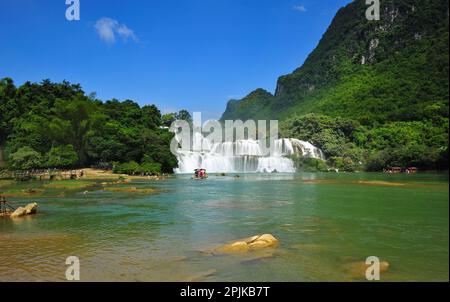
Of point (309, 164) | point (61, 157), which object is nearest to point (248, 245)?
point (61, 157)

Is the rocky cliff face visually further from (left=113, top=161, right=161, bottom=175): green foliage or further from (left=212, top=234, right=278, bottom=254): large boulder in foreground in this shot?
(left=212, top=234, right=278, bottom=254): large boulder in foreground

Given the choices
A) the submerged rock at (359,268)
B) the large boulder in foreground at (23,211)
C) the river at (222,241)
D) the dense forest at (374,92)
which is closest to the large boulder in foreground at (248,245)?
the river at (222,241)

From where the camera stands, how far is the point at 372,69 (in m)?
111

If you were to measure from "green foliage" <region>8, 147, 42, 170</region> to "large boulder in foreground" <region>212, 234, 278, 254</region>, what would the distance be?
1539 inches

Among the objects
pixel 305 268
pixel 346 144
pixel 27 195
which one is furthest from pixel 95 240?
pixel 346 144

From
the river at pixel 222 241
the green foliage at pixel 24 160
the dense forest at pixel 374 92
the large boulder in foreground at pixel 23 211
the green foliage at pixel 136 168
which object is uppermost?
the dense forest at pixel 374 92

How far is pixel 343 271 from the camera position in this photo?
709 cm

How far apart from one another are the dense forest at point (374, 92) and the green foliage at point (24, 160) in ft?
137

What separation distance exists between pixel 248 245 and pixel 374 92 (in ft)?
308

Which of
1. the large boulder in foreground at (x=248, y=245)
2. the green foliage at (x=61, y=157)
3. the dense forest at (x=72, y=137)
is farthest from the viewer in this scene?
the dense forest at (x=72, y=137)

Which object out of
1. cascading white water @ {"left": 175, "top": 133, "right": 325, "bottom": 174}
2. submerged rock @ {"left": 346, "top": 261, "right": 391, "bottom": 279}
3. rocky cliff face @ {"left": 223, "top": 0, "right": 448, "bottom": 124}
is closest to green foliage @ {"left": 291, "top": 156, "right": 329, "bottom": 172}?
cascading white water @ {"left": 175, "top": 133, "right": 325, "bottom": 174}

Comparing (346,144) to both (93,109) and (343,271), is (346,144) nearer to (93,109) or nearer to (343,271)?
(93,109)

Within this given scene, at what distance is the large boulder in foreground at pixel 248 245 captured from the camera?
878 centimetres

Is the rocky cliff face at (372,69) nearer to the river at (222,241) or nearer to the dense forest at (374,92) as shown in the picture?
the dense forest at (374,92)
